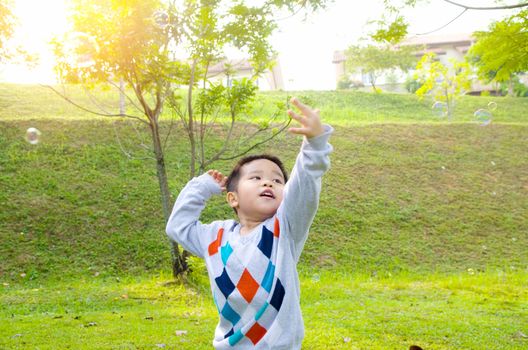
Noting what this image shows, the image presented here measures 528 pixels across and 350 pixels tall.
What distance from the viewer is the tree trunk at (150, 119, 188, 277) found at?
815 cm

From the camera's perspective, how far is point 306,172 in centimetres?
204

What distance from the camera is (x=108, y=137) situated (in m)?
14.3

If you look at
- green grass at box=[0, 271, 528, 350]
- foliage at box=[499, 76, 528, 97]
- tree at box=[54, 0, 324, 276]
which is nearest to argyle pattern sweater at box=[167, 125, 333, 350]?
green grass at box=[0, 271, 528, 350]

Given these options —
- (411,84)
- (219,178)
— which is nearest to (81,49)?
(219,178)

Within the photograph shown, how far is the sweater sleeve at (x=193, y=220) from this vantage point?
2521mm

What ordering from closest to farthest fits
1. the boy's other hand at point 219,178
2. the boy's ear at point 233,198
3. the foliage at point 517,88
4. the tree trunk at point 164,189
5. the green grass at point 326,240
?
the boy's ear at point 233,198
the boy's other hand at point 219,178
the green grass at point 326,240
the tree trunk at point 164,189
the foliage at point 517,88

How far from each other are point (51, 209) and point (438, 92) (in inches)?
674

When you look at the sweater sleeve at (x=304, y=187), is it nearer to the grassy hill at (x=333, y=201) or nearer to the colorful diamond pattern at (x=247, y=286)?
the colorful diamond pattern at (x=247, y=286)

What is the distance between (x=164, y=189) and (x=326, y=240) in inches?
168

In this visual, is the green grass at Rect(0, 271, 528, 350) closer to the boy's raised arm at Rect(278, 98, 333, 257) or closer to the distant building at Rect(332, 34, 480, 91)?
the boy's raised arm at Rect(278, 98, 333, 257)

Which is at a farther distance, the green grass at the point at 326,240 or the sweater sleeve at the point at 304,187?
the green grass at the point at 326,240

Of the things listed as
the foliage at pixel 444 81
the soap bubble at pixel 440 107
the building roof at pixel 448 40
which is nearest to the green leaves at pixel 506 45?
the soap bubble at pixel 440 107

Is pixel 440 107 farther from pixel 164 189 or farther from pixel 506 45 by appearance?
pixel 164 189

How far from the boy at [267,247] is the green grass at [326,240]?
9.80 feet
